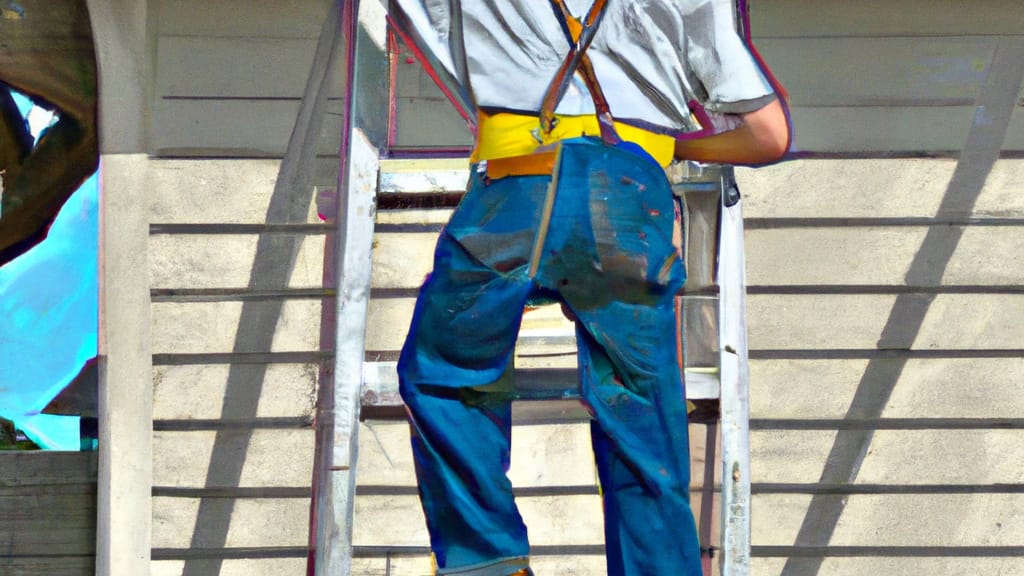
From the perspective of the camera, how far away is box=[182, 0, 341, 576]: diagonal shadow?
10.7 ft

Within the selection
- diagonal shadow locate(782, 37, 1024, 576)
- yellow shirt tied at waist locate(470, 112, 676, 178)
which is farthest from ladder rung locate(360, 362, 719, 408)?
diagonal shadow locate(782, 37, 1024, 576)

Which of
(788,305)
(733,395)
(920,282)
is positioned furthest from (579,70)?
(920,282)

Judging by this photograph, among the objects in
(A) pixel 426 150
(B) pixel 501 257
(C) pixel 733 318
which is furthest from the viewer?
(A) pixel 426 150

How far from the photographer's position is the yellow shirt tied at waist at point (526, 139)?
231cm

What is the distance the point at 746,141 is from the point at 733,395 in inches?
20.0

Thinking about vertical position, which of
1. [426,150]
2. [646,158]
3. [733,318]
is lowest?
[733,318]

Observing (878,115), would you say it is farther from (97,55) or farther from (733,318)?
(97,55)

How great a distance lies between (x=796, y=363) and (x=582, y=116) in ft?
4.13

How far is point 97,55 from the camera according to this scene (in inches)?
129

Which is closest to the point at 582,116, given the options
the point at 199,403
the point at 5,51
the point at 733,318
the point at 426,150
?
the point at 733,318

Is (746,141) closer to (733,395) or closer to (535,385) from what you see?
(733,395)

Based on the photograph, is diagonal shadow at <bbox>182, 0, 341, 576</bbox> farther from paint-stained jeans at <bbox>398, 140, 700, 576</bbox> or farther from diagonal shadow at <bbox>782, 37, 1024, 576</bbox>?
diagonal shadow at <bbox>782, 37, 1024, 576</bbox>

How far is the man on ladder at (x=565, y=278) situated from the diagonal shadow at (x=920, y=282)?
1.12 metres

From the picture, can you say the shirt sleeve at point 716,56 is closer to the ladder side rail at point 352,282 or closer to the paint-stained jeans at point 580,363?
the paint-stained jeans at point 580,363
